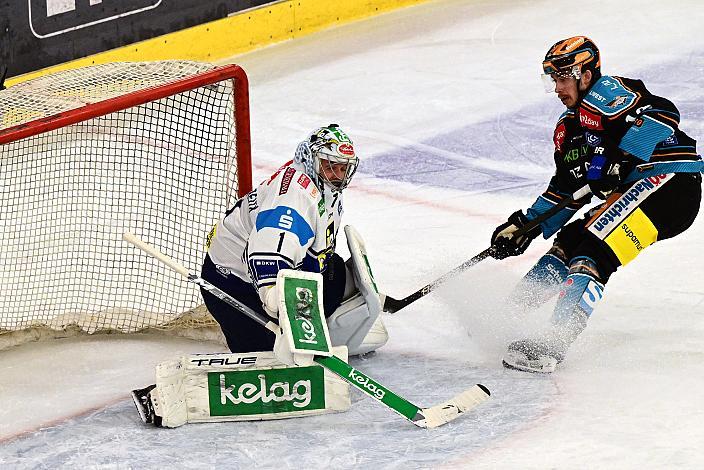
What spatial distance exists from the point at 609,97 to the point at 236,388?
4.53ft

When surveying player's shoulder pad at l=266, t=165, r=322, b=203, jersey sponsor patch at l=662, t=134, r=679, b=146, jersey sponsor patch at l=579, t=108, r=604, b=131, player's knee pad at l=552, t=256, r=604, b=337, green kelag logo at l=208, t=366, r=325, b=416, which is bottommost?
green kelag logo at l=208, t=366, r=325, b=416

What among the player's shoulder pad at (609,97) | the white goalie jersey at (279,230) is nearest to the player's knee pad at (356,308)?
the white goalie jersey at (279,230)

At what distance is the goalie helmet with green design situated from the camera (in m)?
3.52

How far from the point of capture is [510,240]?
4.12m

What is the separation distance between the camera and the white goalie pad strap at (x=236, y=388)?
354cm

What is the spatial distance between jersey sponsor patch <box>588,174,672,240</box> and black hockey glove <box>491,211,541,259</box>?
286 mm

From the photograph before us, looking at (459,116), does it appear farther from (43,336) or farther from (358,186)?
(43,336)

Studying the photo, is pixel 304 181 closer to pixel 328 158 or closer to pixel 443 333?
pixel 328 158

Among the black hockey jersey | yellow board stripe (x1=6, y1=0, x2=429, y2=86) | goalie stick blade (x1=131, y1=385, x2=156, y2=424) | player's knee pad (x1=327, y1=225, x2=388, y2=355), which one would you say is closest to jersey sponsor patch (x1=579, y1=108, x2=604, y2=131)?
the black hockey jersey

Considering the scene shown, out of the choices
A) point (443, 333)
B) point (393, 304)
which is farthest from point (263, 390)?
point (443, 333)

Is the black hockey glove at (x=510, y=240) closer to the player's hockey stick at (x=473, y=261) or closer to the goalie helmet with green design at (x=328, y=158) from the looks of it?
the player's hockey stick at (x=473, y=261)

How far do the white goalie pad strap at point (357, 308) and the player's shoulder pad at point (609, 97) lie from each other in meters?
0.81

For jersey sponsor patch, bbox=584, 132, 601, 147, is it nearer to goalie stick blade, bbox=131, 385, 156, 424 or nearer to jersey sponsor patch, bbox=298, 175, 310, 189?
jersey sponsor patch, bbox=298, 175, 310, 189

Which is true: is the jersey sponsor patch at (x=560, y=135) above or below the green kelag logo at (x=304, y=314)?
above
